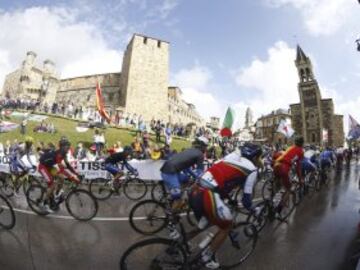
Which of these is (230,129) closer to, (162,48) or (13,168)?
(13,168)

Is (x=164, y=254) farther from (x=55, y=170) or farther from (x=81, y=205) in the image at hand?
(x=55, y=170)

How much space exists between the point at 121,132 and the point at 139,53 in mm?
32464

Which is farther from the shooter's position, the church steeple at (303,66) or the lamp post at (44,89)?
the church steeple at (303,66)

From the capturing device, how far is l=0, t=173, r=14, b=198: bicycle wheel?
1214 centimetres

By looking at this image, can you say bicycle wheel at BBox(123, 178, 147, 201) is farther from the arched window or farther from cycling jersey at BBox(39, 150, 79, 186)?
the arched window

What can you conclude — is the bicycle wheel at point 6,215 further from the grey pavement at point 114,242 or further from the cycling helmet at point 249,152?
the cycling helmet at point 249,152

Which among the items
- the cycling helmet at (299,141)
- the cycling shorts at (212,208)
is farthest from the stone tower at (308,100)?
the cycling shorts at (212,208)

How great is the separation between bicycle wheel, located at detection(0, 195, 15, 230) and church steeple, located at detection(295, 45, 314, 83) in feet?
311

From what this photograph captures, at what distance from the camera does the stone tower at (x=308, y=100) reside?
90.5 meters

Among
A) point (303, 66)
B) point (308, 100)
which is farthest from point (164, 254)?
point (303, 66)

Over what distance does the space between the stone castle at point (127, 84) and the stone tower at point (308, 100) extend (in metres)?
35.5

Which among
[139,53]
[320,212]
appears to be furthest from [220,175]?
[139,53]

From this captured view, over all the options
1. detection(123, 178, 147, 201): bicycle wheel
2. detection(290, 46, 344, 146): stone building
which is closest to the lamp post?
detection(290, 46, 344, 146): stone building

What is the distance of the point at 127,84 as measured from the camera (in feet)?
204
